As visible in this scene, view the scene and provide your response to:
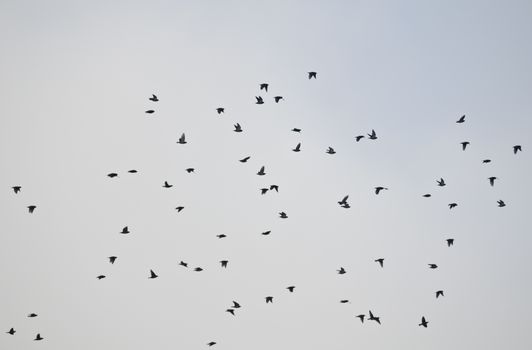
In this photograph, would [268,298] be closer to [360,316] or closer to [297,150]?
[360,316]

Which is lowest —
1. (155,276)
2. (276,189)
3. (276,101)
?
(155,276)

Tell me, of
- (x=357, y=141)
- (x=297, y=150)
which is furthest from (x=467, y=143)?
(x=297, y=150)

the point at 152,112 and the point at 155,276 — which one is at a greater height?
the point at 152,112

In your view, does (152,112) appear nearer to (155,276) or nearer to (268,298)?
(155,276)

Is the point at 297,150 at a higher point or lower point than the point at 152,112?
lower

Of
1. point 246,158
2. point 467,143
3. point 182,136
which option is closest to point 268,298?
point 246,158

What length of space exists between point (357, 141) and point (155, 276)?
19.8 metres

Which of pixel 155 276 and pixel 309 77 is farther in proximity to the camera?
pixel 155 276

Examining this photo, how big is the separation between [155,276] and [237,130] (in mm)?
14179

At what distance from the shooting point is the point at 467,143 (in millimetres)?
52844

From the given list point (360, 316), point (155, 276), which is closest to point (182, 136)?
point (155, 276)

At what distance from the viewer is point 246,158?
51.2 meters

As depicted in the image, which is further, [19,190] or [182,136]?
[19,190]

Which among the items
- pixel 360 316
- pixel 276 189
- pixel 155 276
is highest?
pixel 276 189
